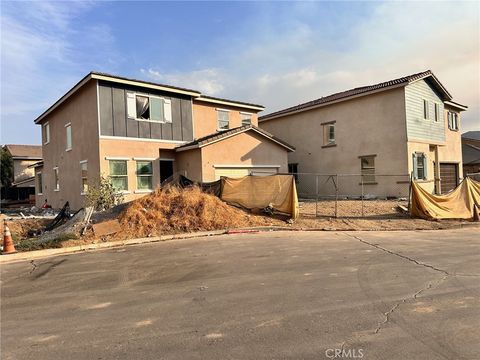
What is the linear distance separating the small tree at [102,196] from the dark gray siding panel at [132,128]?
2676 millimetres

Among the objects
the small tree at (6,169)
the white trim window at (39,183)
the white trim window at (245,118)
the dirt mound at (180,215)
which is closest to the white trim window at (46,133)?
the white trim window at (39,183)

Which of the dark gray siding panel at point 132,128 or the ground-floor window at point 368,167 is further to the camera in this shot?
the ground-floor window at point 368,167

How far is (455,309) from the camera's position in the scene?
5070mm

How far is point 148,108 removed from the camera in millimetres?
20047

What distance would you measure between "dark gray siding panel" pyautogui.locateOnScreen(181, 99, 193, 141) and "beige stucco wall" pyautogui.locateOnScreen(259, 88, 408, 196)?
9.03 m

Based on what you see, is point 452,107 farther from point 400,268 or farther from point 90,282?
point 90,282

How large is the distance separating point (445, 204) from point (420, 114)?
861 cm

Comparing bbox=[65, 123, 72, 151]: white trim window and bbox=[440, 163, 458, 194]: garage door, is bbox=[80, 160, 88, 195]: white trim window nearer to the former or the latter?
bbox=[65, 123, 72, 151]: white trim window

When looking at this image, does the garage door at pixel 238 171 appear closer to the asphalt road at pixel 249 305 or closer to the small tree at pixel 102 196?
the small tree at pixel 102 196

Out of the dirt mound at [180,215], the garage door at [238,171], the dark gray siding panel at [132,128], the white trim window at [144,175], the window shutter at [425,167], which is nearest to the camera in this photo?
the dirt mound at [180,215]

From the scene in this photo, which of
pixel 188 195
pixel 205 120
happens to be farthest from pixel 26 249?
pixel 205 120

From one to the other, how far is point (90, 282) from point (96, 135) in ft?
41.3

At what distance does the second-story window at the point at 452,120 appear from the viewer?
29312mm

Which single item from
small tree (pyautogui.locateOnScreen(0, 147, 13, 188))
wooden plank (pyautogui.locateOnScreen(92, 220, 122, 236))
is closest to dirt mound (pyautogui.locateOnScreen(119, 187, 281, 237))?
wooden plank (pyautogui.locateOnScreen(92, 220, 122, 236))
